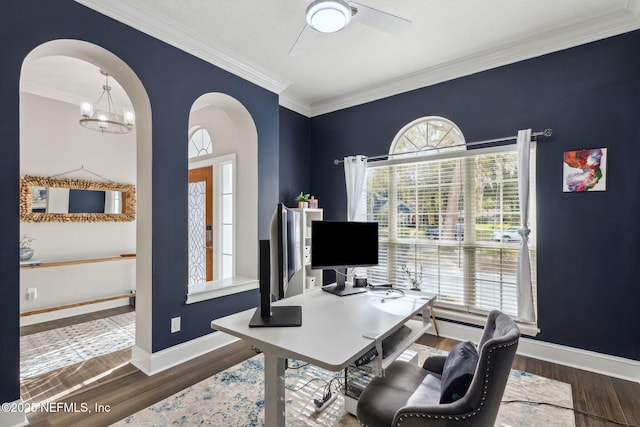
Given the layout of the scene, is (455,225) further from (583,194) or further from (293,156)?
(293,156)

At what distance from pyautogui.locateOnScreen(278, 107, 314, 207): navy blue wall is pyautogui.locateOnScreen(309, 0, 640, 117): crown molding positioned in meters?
0.76

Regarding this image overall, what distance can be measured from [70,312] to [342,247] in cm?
379

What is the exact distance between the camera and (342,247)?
224 cm

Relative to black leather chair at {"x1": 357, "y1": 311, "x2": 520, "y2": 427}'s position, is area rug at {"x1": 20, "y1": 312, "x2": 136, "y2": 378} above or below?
below

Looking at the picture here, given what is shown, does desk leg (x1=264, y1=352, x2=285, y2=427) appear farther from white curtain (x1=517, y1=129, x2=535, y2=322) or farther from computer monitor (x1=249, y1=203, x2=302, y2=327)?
white curtain (x1=517, y1=129, x2=535, y2=322)

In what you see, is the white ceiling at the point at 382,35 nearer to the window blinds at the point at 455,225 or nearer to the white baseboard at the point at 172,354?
the window blinds at the point at 455,225

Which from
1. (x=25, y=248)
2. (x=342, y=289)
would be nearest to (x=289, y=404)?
(x=342, y=289)

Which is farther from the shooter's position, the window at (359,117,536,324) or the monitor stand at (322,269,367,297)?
the window at (359,117,536,324)

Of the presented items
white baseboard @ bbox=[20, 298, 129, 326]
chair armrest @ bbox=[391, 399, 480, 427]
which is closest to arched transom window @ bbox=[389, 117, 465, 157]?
chair armrest @ bbox=[391, 399, 480, 427]

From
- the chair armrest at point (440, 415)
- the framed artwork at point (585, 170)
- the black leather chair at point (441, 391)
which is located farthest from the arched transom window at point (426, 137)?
the chair armrest at point (440, 415)

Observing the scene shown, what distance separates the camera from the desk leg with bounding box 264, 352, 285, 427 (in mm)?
1351

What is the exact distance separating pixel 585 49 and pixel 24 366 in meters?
5.32

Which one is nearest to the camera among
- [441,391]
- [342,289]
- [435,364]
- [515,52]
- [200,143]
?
[441,391]

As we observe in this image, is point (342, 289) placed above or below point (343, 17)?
below
